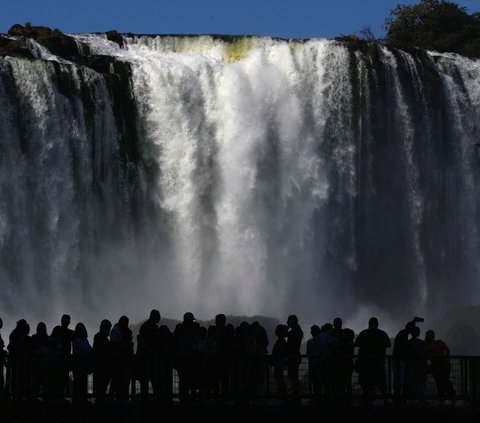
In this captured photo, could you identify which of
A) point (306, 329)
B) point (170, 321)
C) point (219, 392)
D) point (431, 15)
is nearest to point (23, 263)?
point (170, 321)

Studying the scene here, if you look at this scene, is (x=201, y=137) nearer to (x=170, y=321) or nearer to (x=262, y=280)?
(x=262, y=280)

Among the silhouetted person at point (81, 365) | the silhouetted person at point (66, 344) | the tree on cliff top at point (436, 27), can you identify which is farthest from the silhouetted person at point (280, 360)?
the tree on cliff top at point (436, 27)

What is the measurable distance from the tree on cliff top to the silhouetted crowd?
59.3m

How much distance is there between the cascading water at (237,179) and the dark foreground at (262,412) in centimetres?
1945

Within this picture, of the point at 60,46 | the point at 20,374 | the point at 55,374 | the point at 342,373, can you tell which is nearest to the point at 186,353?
the point at 55,374

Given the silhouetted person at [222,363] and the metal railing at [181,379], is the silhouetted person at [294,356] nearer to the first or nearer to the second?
the metal railing at [181,379]

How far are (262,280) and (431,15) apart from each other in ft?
140

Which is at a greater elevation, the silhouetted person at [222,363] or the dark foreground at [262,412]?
the silhouetted person at [222,363]

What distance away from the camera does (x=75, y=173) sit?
5319cm

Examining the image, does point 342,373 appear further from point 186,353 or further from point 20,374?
point 20,374

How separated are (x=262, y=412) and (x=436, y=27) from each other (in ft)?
217

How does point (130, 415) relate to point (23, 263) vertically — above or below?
below

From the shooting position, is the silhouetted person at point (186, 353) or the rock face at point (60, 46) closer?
the silhouetted person at point (186, 353)

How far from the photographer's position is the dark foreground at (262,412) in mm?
30844
